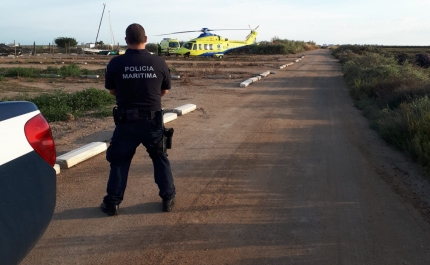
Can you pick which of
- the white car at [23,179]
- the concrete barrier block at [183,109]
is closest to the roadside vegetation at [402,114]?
the concrete barrier block at [183,109]

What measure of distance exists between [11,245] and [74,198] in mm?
2736

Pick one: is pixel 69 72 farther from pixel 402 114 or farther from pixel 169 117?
pixel 402 114

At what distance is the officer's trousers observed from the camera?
193 inches

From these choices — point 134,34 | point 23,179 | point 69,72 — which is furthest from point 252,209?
point 69,72

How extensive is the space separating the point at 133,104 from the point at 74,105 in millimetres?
8071

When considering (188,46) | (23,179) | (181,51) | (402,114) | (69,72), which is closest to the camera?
(23,179)

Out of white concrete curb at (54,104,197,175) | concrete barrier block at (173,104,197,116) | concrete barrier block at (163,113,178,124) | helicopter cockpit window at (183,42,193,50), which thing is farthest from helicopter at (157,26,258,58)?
white concrete curb at (54,104,197,175)

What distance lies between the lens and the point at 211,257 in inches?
165

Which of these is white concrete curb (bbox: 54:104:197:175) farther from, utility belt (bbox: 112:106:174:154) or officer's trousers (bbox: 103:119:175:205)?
utility belt (bbox: 112:106:174:154)

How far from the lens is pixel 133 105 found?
489cm

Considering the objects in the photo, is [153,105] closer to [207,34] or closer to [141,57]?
[141,57]

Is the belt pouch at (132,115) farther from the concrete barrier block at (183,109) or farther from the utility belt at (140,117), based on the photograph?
the concrete barrier block at (183,109)

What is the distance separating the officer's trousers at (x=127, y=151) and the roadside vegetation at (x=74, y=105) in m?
6.11

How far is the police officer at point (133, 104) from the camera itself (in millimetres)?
4812
